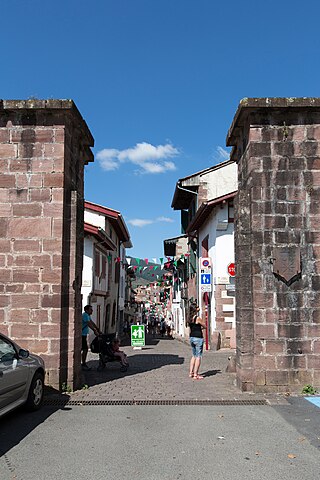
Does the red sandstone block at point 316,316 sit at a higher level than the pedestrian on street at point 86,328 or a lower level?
higher

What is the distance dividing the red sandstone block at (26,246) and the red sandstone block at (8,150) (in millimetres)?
1592

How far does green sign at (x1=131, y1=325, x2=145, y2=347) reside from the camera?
1769cm

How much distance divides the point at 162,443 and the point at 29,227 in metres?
4.60

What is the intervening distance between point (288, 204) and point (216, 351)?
9639mm

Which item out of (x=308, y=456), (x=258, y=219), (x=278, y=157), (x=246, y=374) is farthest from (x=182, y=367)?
(x=308, y=456)

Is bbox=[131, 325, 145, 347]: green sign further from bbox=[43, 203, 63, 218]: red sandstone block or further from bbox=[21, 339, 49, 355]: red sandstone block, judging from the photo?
bbox=[43, 203, 63, 218]: red sandstone block

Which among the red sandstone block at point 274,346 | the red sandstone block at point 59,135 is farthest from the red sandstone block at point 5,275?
the red sandstone block at point 274,346

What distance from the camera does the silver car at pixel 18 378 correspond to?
5.84m

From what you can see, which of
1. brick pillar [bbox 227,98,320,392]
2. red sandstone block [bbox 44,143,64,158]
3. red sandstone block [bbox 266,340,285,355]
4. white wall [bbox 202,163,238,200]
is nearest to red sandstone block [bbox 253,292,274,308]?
brick pillar [bbox 227,98,320,392]

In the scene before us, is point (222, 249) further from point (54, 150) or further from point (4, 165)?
point (4, 165)

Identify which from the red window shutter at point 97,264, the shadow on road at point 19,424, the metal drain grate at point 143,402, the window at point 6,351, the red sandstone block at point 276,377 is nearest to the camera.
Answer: the shadow on road at point 19,424

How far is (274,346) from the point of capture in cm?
812

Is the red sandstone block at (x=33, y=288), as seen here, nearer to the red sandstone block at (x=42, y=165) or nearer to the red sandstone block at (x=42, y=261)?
the red sandstone block at (x=42, y=261)

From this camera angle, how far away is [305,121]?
337 inches
